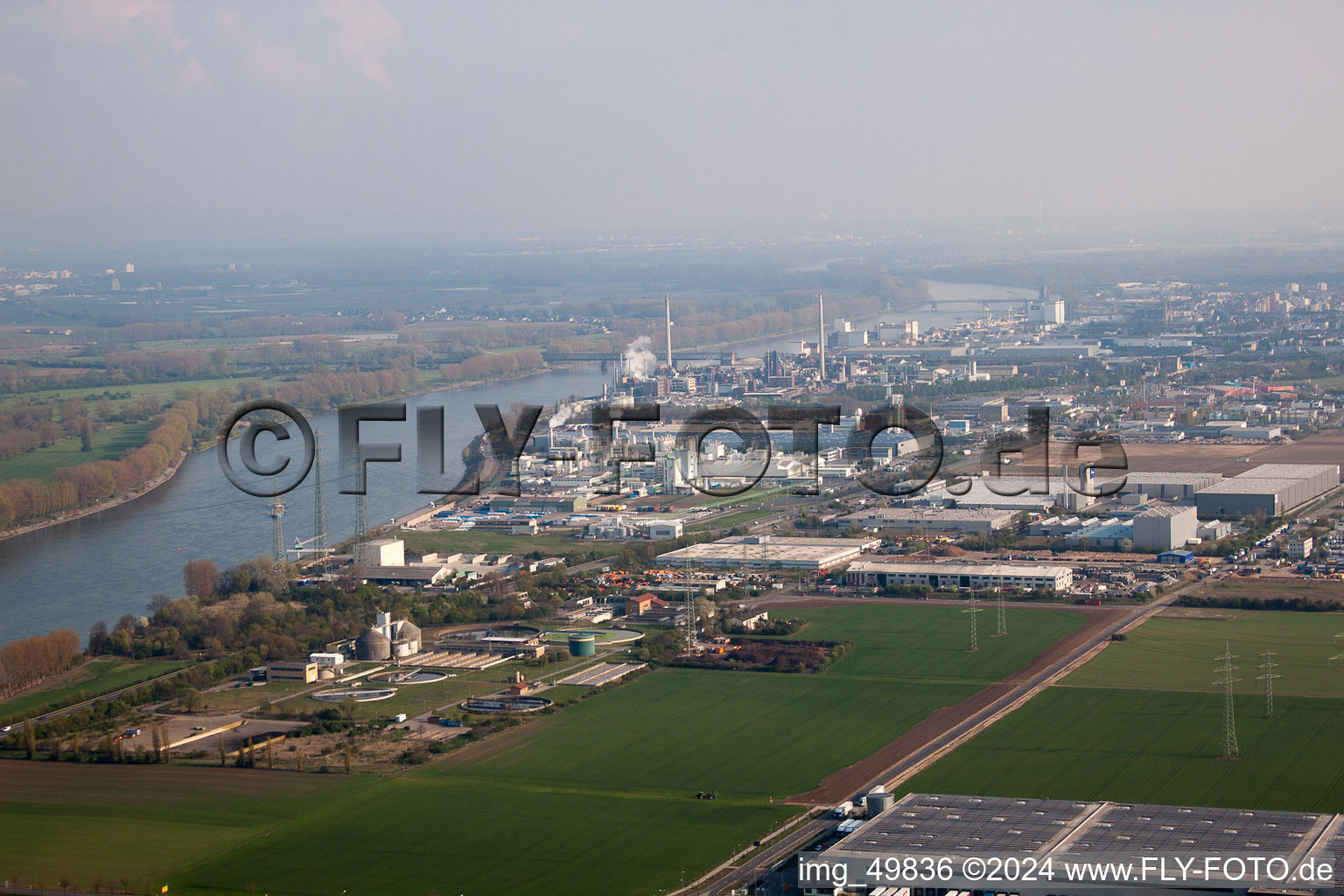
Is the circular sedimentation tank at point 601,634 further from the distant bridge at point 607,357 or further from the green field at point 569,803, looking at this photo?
the distant bridge at point 607,357

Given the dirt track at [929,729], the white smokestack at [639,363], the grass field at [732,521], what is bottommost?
the dirt track at [929,729]

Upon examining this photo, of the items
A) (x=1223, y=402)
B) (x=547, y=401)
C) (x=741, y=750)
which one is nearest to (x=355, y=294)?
(x=547, y=401)

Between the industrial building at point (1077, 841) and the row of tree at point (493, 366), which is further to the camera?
the row of tree at point (493, 366)

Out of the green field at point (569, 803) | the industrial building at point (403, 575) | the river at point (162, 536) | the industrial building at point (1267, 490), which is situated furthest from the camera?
the industrial building at point (1267, 490)

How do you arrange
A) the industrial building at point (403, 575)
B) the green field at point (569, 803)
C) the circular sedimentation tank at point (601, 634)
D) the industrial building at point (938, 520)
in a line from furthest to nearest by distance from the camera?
the industrial building at point (938, 520) → the industrial building at point (403, 575) → the circular sedimentation tank at point (601, 634) → the green field at point (569, 803)

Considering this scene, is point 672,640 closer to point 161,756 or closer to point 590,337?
point 161,756

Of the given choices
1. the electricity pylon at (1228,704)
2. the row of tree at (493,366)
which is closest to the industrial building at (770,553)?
the electricity pylon at (1228,704)

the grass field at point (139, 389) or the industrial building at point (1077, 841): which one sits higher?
the grass field at point (139, 389)

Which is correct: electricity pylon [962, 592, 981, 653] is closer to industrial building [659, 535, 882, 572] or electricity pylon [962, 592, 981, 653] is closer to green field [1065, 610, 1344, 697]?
green field [1065, 610, 1344, 697]
